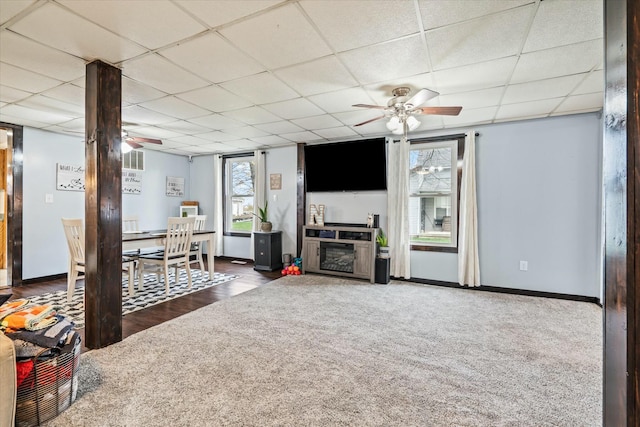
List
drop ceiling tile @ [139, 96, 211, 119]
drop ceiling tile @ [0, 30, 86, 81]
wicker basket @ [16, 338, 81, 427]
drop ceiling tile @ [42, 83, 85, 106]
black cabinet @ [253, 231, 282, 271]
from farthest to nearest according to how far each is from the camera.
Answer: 1. black cabinet @ [253, 231, 282, 271]
2. drop ceiling tile @ [139, 96, 211, 119]
3. drop ceiling tile @ [42, 83, 85, 106]
4. drop ceiling tile @ [0, 30, 86, 81]
5. wicker basket @ [16, 338, 81, 427]

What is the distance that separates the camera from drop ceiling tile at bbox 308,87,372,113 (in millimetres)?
3115

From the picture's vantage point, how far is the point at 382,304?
143 inches

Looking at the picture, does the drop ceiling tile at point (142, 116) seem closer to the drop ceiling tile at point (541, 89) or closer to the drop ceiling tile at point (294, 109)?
the drop ceiling tile at point (294, 109)

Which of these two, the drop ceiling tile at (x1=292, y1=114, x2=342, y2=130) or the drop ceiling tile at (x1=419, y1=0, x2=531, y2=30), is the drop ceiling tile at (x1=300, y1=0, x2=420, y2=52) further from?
the drop ceiling tile at (x1=292, y1=114, x2=342, y2=130)

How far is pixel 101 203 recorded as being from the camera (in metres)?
2.40

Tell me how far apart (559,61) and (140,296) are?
514cm

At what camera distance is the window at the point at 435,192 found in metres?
4.53

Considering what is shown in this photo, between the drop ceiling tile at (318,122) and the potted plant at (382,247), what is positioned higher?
the drop ceiling tile at (318,122)

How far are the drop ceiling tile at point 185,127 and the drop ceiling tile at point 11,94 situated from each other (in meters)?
1.50

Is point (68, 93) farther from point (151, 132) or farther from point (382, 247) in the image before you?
point (382, 247)

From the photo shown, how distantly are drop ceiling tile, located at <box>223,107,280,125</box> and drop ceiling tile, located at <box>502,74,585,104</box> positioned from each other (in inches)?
109

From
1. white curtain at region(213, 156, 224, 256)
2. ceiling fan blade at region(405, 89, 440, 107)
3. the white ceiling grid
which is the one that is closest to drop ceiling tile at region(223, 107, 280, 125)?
the white ceiling grid

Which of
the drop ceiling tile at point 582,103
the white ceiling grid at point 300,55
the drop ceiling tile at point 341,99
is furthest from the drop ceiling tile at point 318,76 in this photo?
the drop ceiling tile at point 582,103

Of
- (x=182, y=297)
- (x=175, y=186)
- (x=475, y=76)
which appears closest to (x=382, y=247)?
(x=475, y=76)
